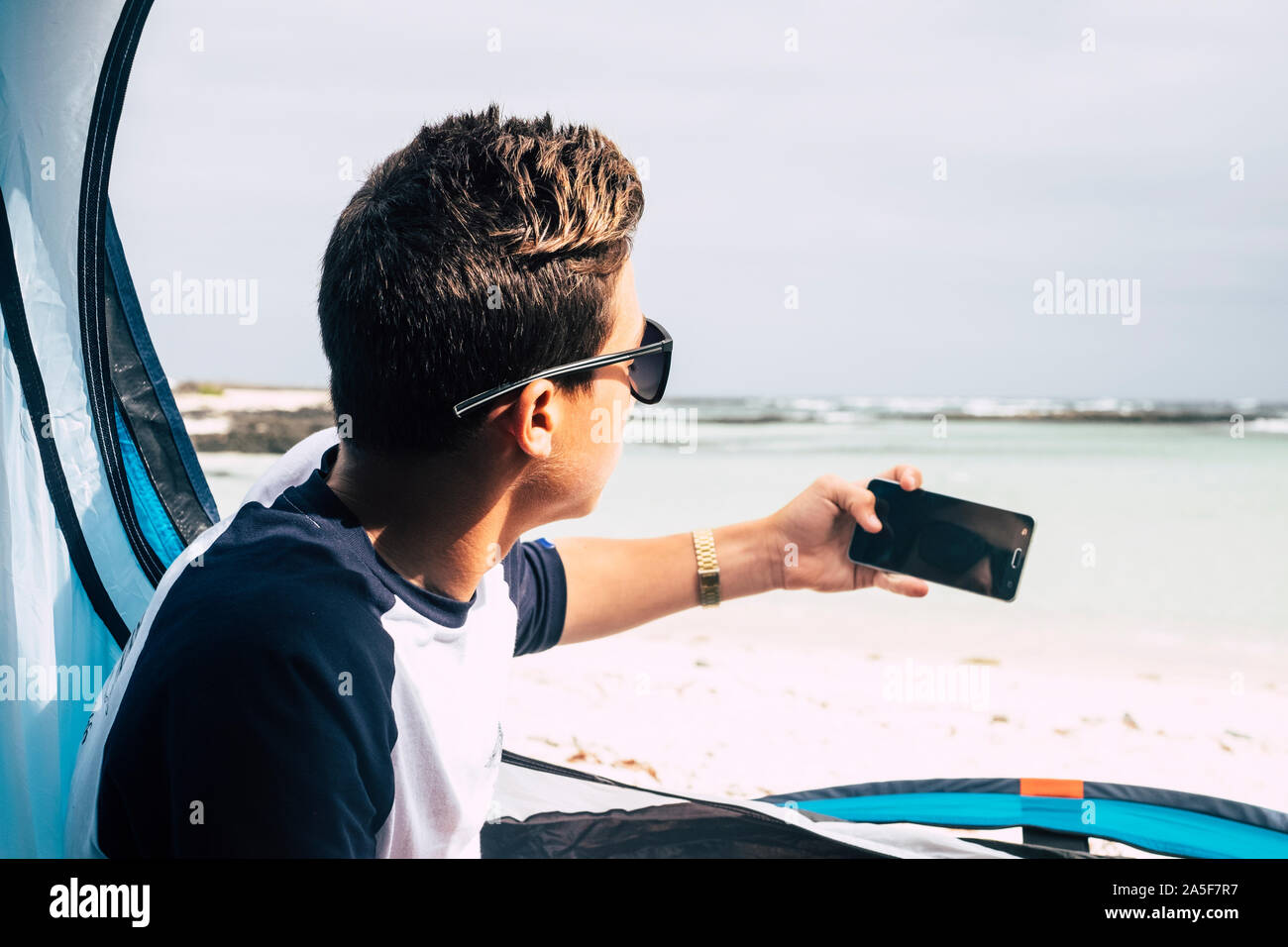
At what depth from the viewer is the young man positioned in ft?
2.85

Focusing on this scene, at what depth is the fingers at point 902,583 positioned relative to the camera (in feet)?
5.47

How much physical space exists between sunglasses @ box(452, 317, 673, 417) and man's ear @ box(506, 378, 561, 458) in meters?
0.02

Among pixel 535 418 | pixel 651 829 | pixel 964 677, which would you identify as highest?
pixel 535 418

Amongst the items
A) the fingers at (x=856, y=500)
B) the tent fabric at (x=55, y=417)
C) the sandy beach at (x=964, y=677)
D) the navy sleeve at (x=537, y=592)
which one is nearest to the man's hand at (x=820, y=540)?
the fingers at (x=856, y=500)

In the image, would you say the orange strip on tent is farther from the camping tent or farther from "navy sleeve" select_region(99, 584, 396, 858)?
"navy sleeve" select_region(99, 584, 396, 858)

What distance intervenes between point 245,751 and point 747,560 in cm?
109

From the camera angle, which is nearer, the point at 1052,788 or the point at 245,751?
the point at 245,751

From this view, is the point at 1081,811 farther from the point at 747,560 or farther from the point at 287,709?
the point at 287,709

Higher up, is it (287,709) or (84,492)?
(84,492)

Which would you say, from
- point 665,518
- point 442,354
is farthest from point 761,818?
point 665,518

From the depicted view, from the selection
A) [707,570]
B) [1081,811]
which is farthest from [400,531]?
[1081,811]

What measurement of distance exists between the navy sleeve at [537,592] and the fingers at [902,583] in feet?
1.89

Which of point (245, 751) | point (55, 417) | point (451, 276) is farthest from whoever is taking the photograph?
point (55, 417)

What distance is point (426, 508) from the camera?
112 cm
